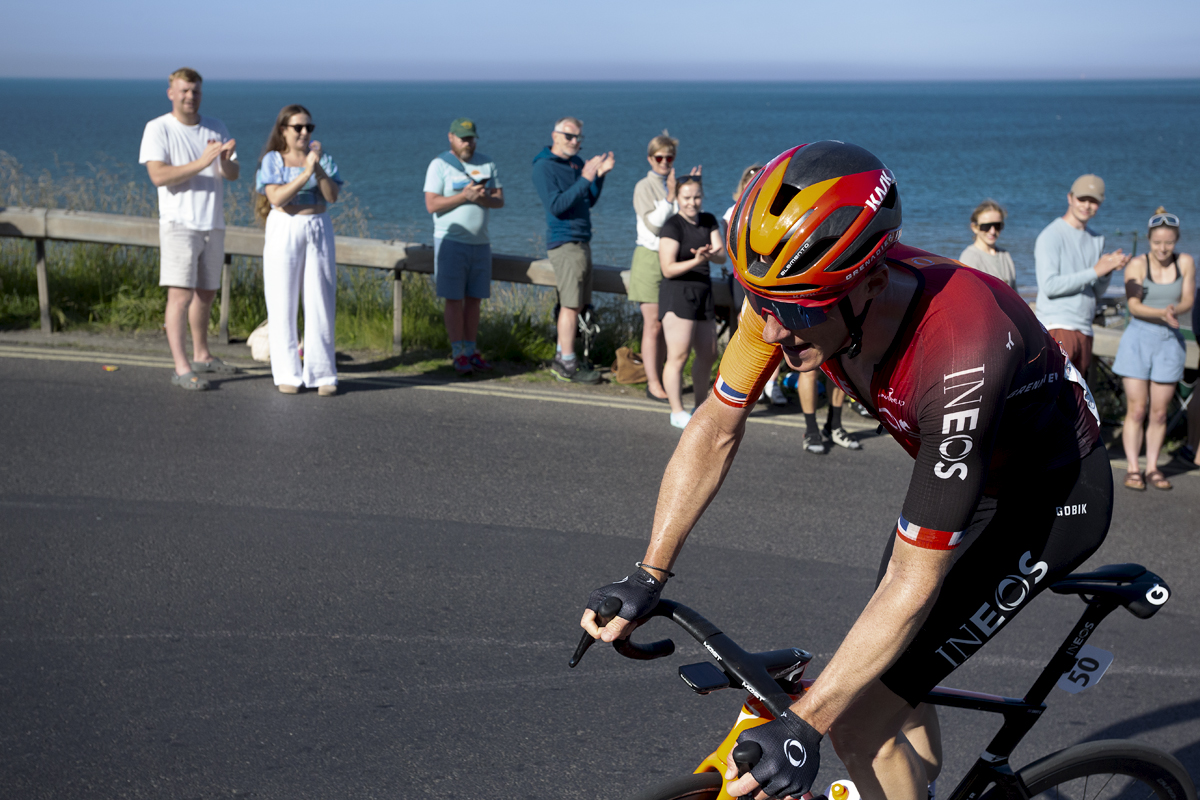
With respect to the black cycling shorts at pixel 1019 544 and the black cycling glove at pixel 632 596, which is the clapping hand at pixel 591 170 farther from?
the black cycling glove at pixel 632 596

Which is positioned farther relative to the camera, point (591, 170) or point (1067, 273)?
point (591, 170)

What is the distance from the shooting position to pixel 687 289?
8.12 metres

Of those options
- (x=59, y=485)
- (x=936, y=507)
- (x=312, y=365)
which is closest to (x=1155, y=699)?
(x=936, y=507)

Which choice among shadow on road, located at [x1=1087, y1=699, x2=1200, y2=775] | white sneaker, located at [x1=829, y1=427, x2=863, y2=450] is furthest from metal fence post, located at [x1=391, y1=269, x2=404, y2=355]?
shadow on road, located at [x1=1087, y1=699, x2=1200, y2=775]

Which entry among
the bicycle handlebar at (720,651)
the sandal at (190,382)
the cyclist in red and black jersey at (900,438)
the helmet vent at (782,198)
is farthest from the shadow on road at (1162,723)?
the sandal at (190,382)

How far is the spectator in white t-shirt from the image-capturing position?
8250 millimetres

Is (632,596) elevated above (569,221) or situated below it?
below

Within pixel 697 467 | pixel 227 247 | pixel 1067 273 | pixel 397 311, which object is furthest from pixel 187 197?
pixel 697 467

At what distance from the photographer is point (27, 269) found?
35.0 ft

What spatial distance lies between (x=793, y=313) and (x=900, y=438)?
23.8 inches

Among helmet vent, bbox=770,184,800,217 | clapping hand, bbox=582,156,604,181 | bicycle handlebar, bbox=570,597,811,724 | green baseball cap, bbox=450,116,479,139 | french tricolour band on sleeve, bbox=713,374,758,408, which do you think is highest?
green baseball cap, bbox=450,116,479,139

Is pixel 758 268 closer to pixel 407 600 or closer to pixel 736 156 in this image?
pixel 407 600

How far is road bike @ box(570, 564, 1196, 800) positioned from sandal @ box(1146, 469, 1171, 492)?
4.80m

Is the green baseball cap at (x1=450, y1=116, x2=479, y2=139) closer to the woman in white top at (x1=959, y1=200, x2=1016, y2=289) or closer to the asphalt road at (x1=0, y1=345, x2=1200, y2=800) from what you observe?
the asphalt road at (x1=0, y1=345, x2=1200, y2=800)
